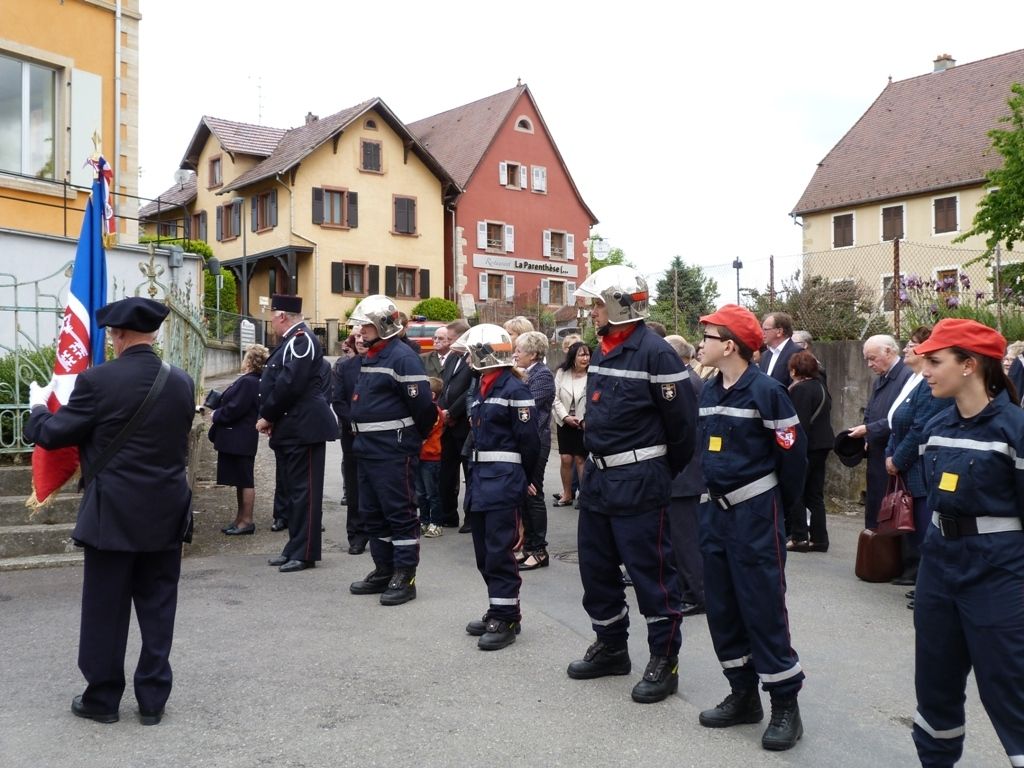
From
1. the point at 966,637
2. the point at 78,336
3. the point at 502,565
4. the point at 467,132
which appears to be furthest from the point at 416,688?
A: the point at 467,132

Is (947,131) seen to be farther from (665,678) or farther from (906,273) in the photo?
(665,678)

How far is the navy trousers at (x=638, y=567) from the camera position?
536 centimetres

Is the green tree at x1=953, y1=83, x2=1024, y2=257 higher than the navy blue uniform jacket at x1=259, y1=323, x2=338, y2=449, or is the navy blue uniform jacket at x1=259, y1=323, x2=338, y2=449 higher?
the green tree at x1=953, y1=83, x2=1024, y2=257

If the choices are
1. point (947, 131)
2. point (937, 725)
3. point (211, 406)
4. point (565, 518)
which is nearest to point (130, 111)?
point (211, 406)

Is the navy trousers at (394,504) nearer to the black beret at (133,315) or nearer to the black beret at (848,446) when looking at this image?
the black beret at (133,315)

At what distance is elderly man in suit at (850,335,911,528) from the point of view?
8.29 m

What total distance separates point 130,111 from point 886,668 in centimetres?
1521

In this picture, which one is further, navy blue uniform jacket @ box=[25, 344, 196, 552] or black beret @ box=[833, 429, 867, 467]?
black beret @ box=[833, 429, 867, 467]

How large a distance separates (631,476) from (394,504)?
2.56 metres

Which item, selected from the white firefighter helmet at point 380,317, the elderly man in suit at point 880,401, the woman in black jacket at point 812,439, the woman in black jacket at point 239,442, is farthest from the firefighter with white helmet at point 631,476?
the woman in black jacket at point 239,442

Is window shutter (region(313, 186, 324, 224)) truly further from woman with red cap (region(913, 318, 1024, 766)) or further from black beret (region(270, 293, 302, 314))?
woman with red cap (region(913, 318, 1024, 766))

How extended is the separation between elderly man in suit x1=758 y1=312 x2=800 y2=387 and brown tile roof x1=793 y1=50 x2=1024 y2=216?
3455 centimetres

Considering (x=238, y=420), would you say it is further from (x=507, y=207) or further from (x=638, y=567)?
(x=507, y=207)

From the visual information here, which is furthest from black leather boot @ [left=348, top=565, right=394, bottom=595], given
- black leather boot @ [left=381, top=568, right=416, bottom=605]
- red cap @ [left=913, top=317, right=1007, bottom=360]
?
red cap @ [left=913, top=317, right=1007, bottom=360]
